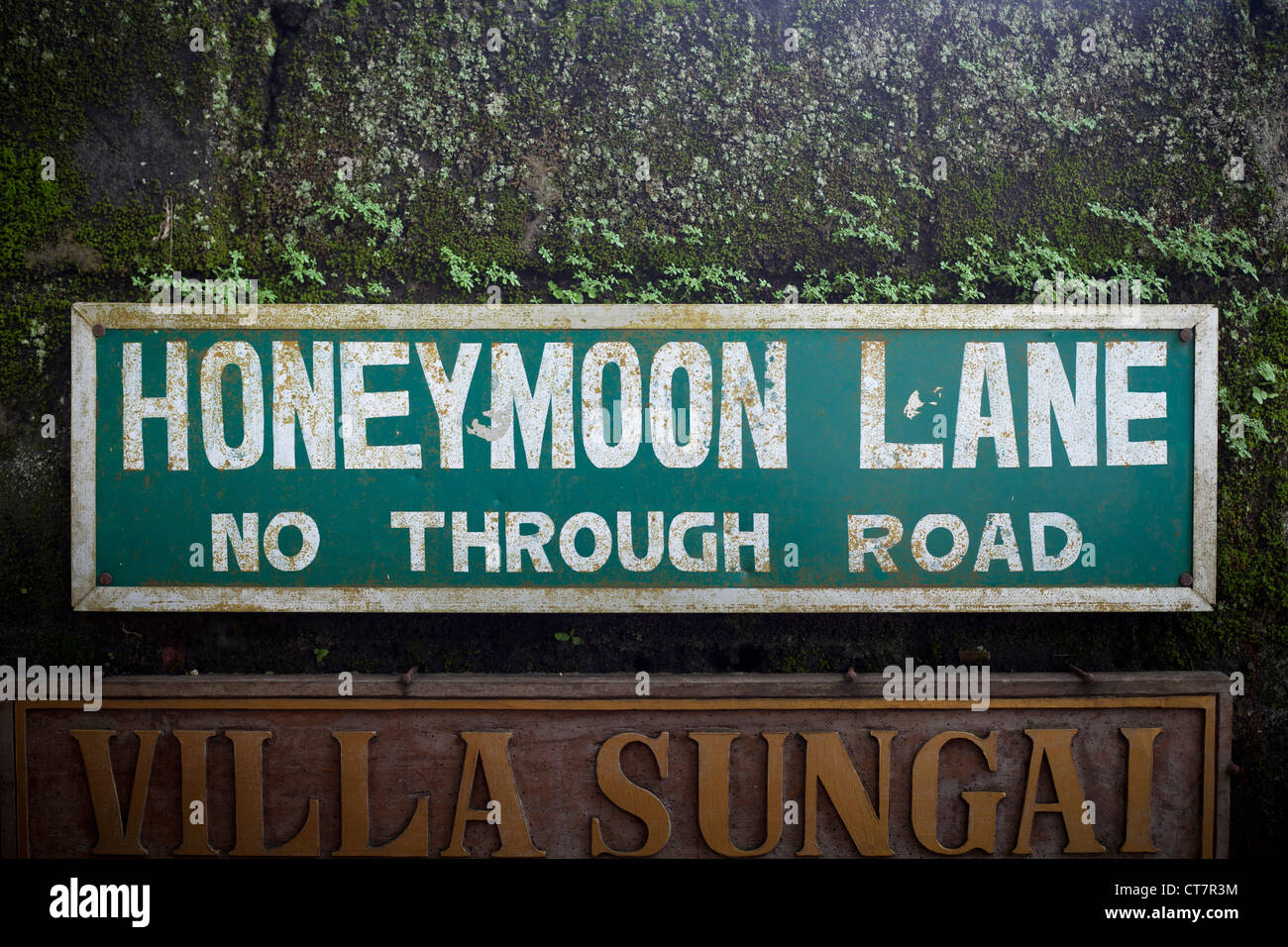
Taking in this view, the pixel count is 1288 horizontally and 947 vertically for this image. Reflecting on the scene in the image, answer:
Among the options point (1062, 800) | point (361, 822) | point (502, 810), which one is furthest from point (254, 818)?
point (1062, 800)

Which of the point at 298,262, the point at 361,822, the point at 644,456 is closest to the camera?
the point at 361,822

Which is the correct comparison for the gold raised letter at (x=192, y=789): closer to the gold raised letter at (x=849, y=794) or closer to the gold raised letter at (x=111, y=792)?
the gold raised letter at (x=111, y=792)

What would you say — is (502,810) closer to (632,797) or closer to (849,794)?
(632,797)

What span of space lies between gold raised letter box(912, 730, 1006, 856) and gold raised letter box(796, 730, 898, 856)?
0.17 m

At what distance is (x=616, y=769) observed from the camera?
3.33 m

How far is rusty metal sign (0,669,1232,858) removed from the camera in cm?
333

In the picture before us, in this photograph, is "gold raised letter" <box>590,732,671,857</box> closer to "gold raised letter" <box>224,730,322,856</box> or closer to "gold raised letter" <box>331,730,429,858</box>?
"gold raised letter" <box>331,730,429,858</box>

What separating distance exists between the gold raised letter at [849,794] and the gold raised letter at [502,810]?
148 cm

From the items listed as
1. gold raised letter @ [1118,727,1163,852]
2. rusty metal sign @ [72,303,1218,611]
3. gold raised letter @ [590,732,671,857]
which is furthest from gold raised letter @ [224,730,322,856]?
gold raised letter @ [1118,727,1163,852]

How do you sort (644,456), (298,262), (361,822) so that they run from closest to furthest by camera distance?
(361,822) < (644,456) < (298,262)

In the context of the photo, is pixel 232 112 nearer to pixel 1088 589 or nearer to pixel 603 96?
pixel 603 96

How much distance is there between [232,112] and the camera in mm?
3584

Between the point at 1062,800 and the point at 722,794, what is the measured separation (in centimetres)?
182

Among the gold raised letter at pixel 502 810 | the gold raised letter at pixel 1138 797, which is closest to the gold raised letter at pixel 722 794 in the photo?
the gold raised letter at pixel 502 810
